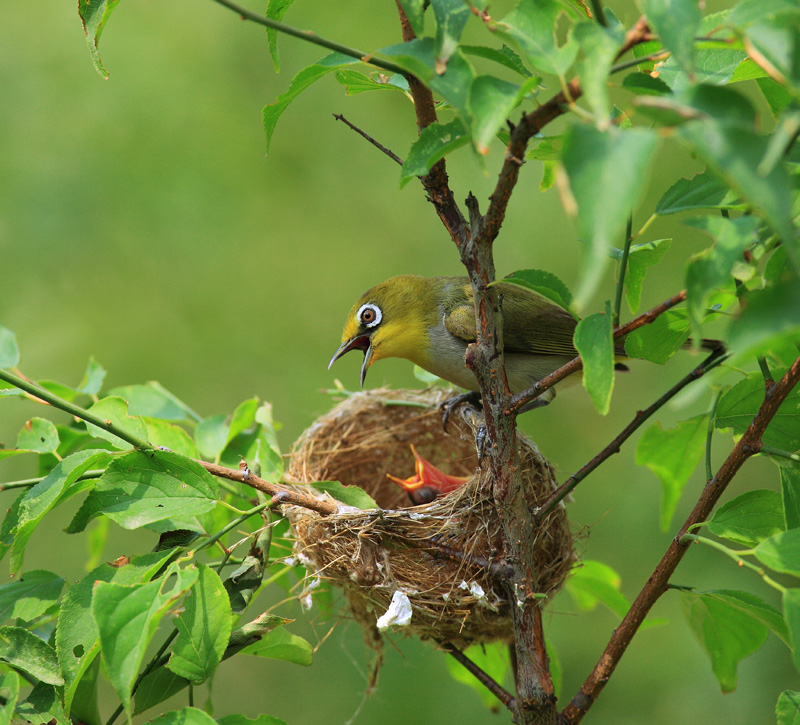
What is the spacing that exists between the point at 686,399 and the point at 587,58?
1317 millimetres

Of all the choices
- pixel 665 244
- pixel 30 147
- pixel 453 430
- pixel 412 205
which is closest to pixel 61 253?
pixel 30 147

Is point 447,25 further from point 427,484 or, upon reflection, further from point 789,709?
point 427,484

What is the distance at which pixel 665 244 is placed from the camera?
2.03 meters

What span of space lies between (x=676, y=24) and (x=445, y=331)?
9.77 feet

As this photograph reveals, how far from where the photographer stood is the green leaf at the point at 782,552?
1.39 meters

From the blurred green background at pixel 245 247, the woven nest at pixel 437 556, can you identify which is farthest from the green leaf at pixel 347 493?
the blurred green background at pixel 245 247

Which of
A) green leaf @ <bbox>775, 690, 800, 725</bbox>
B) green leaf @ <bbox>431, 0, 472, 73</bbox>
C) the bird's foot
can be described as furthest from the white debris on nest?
green leaf @ <bbox>431, 0, 472, 73</bbox>

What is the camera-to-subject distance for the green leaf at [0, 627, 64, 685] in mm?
1697

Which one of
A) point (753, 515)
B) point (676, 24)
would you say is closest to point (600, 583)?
point (753, 515)

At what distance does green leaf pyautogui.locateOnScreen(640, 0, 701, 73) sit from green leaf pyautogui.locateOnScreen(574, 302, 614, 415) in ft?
1.56

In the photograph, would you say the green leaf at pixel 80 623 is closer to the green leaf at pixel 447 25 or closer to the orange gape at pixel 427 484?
the green leaf at pixel 447 25

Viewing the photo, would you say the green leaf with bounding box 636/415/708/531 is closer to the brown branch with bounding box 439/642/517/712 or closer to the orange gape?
the brown branch with bounding box 439/642/517/712

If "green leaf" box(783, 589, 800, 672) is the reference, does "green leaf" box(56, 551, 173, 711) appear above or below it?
below

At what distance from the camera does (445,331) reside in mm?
4035
